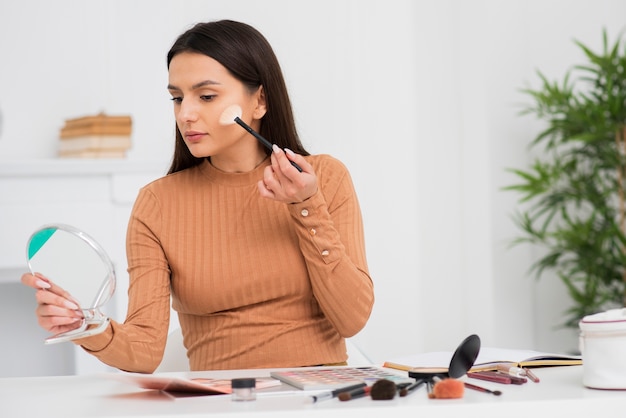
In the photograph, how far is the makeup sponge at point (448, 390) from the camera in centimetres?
94

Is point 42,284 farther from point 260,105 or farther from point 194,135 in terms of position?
point 260,105

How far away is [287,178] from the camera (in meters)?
1.33

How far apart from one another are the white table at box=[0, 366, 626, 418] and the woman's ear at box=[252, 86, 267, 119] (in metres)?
0.73

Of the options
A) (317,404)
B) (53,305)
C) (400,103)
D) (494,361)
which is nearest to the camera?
(317,404)

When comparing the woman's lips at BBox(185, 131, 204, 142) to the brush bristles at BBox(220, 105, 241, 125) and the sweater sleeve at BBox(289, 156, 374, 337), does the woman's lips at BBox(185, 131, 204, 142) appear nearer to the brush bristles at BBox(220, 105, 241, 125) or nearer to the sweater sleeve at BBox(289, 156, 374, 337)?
the brush bristles at BBox(220, 105, 241, 125)

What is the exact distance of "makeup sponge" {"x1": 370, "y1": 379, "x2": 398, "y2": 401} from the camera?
37.1 inches

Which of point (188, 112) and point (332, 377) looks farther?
point (188, 112)

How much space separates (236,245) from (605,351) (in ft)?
2.66

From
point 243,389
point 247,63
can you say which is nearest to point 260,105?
point 247,63

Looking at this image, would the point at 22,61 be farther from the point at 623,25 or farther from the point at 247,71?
the point at 623,25

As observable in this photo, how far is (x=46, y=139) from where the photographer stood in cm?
290

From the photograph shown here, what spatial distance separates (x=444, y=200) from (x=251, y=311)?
2.00 m

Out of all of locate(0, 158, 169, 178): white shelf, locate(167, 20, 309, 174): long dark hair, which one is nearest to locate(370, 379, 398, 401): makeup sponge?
locate(167, 20, 309, 174): long dark hair

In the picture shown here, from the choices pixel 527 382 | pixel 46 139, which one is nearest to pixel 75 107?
pixel 46 139
